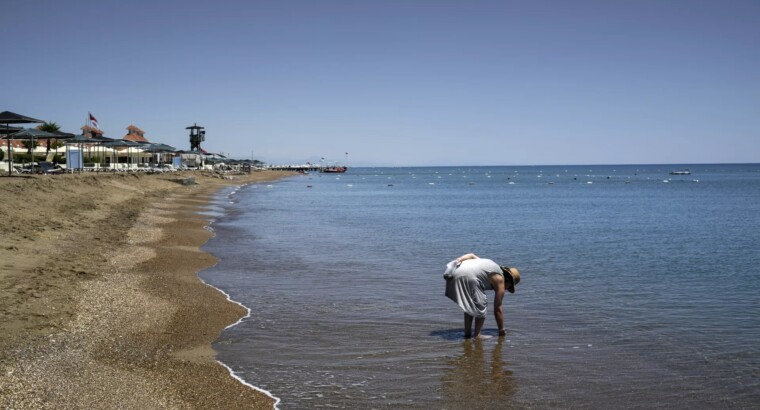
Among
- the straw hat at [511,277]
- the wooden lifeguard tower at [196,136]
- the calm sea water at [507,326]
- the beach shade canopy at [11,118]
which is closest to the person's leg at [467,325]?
the calm sea water at [507,326]

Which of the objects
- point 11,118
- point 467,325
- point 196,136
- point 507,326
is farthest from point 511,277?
point 196,136

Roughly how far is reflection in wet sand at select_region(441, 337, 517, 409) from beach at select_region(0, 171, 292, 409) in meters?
2.21

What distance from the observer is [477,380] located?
26.2ft

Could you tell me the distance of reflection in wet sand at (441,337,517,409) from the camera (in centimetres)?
725

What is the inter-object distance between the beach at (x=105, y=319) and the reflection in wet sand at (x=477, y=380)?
221cm

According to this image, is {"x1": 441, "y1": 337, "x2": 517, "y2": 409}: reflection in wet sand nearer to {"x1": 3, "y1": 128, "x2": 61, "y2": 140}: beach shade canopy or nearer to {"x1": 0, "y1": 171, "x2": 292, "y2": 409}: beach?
{"x1": 0, "y1": 171, "x2": 292, "y2": 409}: beach

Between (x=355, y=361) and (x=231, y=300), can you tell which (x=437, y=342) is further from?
(x=231, y=300)

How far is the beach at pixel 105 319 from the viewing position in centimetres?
688

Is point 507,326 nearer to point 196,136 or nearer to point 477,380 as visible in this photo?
point 477,380

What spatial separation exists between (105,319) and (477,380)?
19.3 ft

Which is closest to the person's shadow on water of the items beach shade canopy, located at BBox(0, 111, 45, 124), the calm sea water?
the calm sea water

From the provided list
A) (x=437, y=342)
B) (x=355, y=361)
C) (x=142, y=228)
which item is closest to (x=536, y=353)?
(x=437, y=342)

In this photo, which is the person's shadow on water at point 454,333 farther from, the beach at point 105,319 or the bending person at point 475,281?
the beach at point 105,319

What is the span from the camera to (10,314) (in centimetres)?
910
